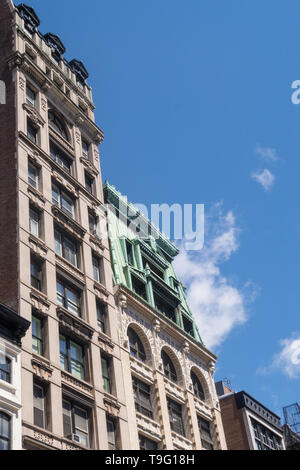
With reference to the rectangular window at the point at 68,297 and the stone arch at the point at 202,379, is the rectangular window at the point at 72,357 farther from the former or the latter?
the stone arch at the point at 202,379

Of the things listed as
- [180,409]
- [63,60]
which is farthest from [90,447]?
[63,60]

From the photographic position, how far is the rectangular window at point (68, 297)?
135 ft

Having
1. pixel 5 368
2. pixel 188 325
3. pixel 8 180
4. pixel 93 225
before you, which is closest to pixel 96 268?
pixel 93 225

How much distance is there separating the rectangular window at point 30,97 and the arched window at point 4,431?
2455cm

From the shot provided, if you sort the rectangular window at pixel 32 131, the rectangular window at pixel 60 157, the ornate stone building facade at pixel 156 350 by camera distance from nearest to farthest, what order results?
the ornate stone building facade at pixel 156 350, the rectangular window at pixel 32 131, the rectangular window at pixel 60 157

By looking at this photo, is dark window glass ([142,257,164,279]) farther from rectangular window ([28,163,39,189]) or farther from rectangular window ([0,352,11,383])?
rectangular window ([0,352,11,383])

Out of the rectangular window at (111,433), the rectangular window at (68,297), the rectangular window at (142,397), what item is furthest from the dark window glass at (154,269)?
the rectangular window at (111,433)

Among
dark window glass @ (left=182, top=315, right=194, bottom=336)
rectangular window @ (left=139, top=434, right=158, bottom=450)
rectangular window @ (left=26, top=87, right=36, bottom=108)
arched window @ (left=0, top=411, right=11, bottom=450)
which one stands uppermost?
rectangular window @ (left=26, top=87, right=36, bottom=108)

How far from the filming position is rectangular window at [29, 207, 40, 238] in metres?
42.1

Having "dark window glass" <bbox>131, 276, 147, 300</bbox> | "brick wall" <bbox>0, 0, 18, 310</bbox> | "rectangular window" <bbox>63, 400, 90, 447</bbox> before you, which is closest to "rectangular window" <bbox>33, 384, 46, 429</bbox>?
"rectangular window" <bbox>63, 400, 90, 447</bbox>

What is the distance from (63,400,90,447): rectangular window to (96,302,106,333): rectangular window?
273 inches

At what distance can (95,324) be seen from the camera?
139 ft

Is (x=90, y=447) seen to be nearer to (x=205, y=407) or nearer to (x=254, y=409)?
(x=205, y=407)

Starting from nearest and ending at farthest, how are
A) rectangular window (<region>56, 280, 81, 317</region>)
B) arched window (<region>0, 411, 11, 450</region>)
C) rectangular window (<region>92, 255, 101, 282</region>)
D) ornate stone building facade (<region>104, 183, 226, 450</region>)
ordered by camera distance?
arched window (<region>0, 411, 11, 450</region>) < rectangular window (<region>56, 280, 81, 317</region>) < ornate stone building facade (<region>104, 183, 226, 450</region>) < rectangular window (<region>92, 255, 101, 282</region>)
